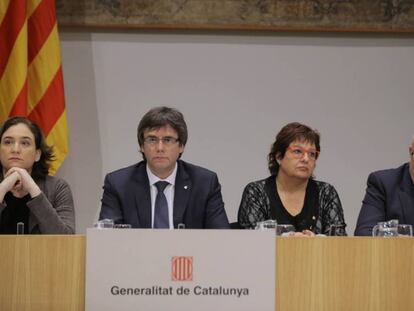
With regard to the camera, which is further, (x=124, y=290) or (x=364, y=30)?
(x=364, y=30)

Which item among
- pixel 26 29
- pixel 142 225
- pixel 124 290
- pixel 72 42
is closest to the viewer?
pixel 124 290

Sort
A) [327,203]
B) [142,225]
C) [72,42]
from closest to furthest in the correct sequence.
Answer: [142,225]
[327,203]
[72,42]

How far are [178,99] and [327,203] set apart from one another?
1489 mm

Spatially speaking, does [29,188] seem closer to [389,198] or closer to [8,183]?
[8,183]

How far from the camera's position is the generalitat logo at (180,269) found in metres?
2.67

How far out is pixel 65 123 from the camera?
4.80m

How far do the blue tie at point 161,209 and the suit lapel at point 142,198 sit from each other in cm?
4

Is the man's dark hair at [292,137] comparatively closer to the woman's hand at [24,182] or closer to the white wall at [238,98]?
the white wall at [238,98]

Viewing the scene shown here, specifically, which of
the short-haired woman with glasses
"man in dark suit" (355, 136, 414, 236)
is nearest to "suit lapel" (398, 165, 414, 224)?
"man in dark suit" (355, 136, 414, 236)

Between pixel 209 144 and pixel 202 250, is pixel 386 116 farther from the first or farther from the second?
pixel 202 250

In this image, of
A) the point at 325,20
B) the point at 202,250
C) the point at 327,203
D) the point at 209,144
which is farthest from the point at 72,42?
the point at 202,250

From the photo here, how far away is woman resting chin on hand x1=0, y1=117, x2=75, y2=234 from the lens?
349 centimetres

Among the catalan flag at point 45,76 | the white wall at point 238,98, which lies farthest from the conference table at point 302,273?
the white wall at point 238,98

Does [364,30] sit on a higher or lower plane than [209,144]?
higher
